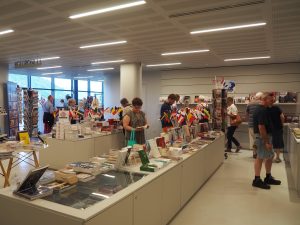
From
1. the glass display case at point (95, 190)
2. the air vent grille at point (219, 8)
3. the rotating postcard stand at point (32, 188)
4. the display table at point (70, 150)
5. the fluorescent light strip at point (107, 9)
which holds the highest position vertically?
the fluorescent light strip at point (107, 9)

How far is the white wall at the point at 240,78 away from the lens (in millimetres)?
7914

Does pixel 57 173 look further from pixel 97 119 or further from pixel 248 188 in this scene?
pixel 97 119

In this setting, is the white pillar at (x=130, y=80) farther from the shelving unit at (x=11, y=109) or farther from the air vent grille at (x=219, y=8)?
the air vent grille at (x=219, y=8)

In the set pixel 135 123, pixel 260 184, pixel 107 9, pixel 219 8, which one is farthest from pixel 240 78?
pixel 107 9

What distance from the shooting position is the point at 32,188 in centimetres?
199

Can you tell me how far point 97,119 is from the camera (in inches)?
249

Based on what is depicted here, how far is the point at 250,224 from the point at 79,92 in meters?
13.2

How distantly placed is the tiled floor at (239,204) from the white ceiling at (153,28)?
2726 millimetres

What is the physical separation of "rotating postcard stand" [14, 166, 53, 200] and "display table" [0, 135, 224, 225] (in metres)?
0.04

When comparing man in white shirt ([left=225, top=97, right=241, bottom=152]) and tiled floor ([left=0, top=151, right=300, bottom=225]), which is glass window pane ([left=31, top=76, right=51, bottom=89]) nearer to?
tiled floor ([left=0, top=151, right=300, bottom=225])

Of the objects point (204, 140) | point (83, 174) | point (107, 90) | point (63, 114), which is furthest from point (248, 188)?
point (107, 90)

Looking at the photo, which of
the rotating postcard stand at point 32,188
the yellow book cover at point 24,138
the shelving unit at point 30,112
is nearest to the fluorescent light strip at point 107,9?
the yellow book cover at point 24,138

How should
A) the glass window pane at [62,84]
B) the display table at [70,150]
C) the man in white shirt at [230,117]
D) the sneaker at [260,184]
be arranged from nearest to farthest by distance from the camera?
1. the sneaker at [260,184]
2. the display table at [70,150]
3. the man in white shirt at [230,117]
4. the glass window pane at [62,84]

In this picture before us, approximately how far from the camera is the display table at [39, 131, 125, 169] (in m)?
4.83
